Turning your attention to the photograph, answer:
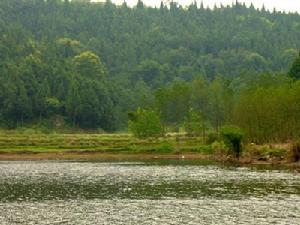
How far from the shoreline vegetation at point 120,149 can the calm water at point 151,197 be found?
27382mm

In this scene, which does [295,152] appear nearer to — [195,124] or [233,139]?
[233,139]

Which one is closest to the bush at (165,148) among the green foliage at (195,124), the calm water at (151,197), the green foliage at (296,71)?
the green foliage at (195,124)

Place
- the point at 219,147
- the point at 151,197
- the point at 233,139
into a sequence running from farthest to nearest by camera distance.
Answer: the point at 219,147 → the point at 233,139 → the point at 151,197

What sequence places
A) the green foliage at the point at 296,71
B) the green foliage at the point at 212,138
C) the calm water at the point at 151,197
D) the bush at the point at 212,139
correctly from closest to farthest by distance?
the calm water at the point at 151,197 < the green foliage at the point at 212,138 < the bush at the point at 212,139 < the green foliage at the point at 296,71

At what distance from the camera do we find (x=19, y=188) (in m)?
81.3

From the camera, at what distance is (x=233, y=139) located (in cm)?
13325

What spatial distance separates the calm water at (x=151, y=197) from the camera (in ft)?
183

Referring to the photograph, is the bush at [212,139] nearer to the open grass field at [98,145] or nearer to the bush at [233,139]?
the open grass field at [98,145]

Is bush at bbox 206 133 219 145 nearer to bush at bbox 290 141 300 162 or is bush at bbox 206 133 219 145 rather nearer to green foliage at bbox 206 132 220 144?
green foliage at bbox 206 132 220 144

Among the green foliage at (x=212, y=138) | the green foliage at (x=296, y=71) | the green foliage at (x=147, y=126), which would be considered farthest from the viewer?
the green foliage at (x=147, y=126)

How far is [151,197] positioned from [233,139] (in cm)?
6531

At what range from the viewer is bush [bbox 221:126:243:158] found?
436ft

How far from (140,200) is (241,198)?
41.6 ft

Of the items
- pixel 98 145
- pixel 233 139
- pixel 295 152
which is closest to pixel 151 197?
pixel 295 152
